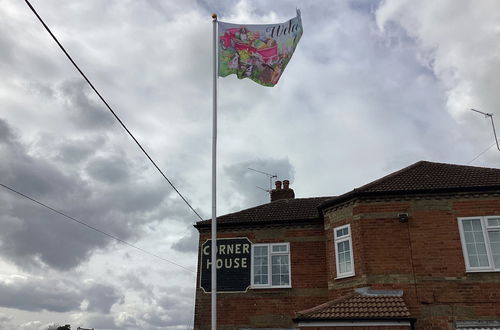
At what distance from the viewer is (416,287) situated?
1387cm

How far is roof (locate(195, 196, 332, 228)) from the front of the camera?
718 inches

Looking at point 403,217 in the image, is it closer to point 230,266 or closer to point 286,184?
point 230,266

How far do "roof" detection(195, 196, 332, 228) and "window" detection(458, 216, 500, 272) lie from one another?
5.60 metres

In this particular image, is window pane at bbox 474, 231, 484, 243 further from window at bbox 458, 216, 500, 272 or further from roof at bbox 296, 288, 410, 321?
roof at bbox 296, 288, 410, 321

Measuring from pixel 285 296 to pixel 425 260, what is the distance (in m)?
5.74

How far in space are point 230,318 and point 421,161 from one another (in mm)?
10435

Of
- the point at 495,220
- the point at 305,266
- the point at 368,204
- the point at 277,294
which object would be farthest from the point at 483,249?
the point at 277,294

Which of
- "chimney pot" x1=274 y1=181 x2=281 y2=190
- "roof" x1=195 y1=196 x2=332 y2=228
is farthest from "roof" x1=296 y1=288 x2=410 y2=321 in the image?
"chimney pot" x1=274 y1=181 x2=281 y2=190

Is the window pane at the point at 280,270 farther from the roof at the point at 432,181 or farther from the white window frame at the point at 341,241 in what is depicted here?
the roof at the point at 432,181

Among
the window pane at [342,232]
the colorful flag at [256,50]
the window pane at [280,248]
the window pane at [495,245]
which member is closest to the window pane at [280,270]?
the window pane at [280,248]

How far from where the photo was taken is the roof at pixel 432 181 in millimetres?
14602

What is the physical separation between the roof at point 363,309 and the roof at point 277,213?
4.66 meters

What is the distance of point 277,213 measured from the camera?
19062mm

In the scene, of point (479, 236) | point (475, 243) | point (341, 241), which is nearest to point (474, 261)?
point (475, 243)
